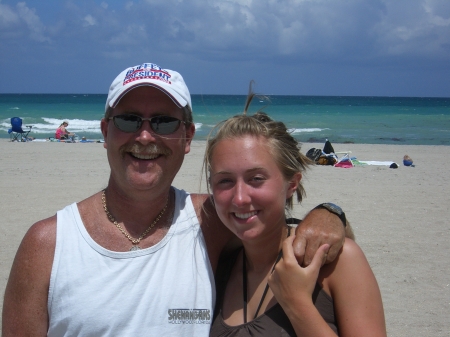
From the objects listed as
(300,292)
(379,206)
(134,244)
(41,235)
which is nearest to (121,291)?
(134,244)

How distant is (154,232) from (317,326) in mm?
902

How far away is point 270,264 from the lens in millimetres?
2400

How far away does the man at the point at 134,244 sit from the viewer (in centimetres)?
214

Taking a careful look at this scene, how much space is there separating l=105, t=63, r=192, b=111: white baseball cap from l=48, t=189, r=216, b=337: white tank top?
61 cm

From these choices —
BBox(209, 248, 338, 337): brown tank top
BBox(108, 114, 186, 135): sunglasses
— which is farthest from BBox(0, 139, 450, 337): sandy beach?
BBox(209, 248, 338, 337): brown tank top

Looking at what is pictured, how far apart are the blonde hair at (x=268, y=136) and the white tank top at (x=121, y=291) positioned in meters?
0.52

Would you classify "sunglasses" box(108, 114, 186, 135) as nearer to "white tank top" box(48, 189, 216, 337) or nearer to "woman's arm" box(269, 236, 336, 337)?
"white tank top" box(48, 189, 216, 337)

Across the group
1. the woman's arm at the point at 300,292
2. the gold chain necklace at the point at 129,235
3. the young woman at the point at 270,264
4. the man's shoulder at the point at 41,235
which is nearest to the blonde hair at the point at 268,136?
the young woman at the point at 270,264

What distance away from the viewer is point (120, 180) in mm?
2432

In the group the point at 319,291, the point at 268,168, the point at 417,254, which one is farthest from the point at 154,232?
the point at 417,254

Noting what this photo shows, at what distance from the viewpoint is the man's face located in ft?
7.87

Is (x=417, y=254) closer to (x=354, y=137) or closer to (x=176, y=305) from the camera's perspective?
(x=176, y=305)

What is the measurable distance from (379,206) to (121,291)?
7.75 m

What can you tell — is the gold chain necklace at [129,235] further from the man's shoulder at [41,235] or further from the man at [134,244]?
the man's shoulder at [41,235]
